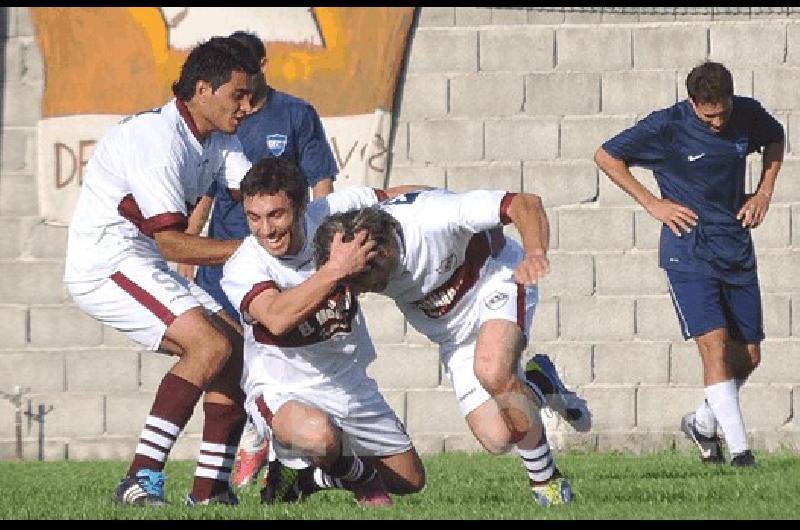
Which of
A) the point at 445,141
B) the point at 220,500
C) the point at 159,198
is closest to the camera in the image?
the point at 159,198

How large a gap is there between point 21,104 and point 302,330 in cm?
448

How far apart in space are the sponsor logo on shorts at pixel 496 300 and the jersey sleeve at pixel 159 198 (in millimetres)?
1222

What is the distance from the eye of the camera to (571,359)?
10.5 metres

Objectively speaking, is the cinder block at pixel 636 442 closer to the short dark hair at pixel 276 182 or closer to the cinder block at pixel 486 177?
the cinder block at pixel 486 177

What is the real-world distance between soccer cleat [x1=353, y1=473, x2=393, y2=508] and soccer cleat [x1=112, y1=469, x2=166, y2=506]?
29.6 inches

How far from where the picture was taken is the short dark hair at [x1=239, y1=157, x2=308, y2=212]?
6.47 metres

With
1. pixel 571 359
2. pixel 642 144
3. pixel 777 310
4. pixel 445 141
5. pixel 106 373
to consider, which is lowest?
pixel 106 373

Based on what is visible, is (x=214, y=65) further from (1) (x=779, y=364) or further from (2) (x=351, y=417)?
(1) (x=779, y=364)

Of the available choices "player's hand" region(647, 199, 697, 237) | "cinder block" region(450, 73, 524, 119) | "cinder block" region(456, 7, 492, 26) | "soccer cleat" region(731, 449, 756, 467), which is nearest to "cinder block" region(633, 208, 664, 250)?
"cinder block" region(450, 73, 524, 119)

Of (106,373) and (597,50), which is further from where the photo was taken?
(106,373)

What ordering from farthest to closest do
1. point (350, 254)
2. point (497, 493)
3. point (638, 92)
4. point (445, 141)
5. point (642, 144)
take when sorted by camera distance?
point (445, 141), point (638, 92), point (642, 144), point (497, 493), point (350, 254)

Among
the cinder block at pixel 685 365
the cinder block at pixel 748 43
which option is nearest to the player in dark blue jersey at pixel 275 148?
the cinder block at pixel 685 365

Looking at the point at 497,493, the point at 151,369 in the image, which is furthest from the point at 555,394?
the point at 151,369

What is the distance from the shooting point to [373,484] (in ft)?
23.0
